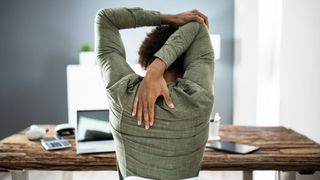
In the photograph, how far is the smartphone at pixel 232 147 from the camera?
162cm

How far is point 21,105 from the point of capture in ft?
13.1

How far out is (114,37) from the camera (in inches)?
40.6

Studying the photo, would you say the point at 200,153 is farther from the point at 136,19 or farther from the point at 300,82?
the point at 300,82

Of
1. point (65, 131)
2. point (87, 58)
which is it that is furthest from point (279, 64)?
point (87, 58)

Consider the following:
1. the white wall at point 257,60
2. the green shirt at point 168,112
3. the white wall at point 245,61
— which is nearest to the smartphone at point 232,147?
the green shirt at point 168,112

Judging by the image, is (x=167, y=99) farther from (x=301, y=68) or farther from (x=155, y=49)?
(x=301, y=68)

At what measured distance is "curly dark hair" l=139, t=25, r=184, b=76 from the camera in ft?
3.44

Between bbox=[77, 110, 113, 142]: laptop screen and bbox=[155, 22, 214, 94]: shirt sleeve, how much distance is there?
0.86m

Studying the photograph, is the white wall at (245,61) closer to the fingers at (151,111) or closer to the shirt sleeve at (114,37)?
the shirt sleeve at (114,37)

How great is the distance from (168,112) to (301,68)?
136 cm

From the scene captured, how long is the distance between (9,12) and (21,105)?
3.46 ft

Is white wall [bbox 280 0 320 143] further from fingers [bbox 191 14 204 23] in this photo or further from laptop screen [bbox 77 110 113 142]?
laptop screen [bbox 77 110 113 142]

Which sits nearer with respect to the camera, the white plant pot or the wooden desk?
the wooden desk

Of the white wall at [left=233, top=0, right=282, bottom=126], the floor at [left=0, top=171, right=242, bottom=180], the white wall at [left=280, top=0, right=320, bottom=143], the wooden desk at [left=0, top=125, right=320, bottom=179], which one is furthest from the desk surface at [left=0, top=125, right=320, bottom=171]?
the floor at [left=0, top=171, right=242, bottom=180]
